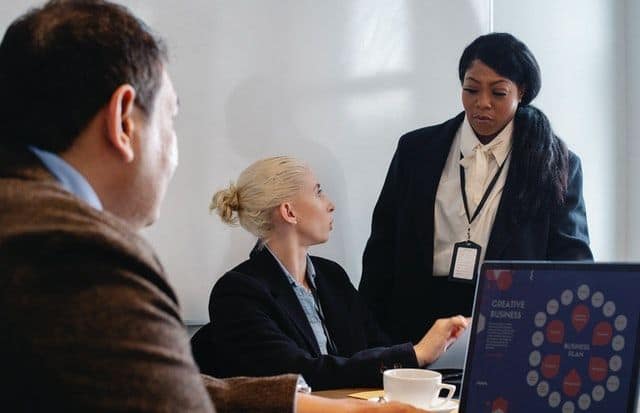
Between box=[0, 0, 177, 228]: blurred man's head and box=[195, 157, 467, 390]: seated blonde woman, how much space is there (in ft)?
4.07

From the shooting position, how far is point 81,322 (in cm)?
78

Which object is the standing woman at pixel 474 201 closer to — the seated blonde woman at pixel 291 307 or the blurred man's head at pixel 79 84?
the seated blonde woman at pixel 291 307

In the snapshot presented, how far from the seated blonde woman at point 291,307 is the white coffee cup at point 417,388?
42 cm

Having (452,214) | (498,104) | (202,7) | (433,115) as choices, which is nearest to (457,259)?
(452,214)

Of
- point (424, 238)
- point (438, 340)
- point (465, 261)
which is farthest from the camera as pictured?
point (424, 238)

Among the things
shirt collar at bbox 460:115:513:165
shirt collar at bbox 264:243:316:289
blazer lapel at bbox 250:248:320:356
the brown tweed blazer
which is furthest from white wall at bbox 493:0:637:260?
the brown tweed blazer

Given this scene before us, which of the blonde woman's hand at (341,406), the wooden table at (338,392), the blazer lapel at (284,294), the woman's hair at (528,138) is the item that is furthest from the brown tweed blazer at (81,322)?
the woman's hair at (528,138)

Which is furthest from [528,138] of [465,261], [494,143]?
[465,261]

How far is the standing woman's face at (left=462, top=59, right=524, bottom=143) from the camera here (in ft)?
A: 9.24

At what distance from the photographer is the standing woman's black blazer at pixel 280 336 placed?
2131mm

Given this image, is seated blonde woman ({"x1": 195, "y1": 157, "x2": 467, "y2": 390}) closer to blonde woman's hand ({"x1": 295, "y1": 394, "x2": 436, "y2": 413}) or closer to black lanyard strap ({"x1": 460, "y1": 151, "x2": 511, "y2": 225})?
black lanyard strap ({"x1": 460, "y1": 151, "x2": 511, "y2": 225})

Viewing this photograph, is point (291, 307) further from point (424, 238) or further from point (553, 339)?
point (553, 339)

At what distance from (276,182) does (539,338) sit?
145 cm

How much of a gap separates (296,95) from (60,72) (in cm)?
202
